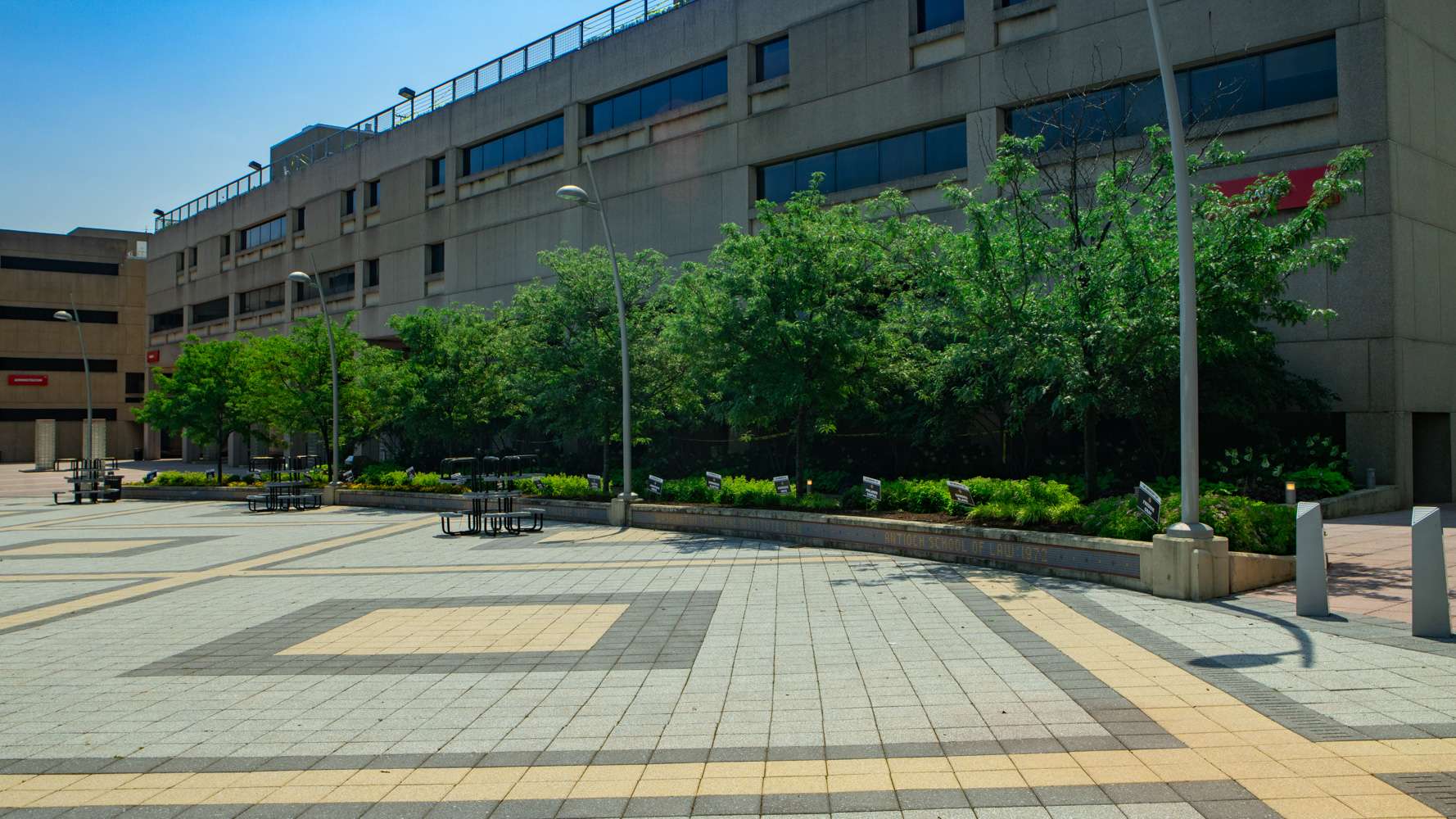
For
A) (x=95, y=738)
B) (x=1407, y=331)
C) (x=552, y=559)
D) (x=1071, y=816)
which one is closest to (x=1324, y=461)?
(x=1407, y=331)

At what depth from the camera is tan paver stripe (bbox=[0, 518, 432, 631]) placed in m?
11.0

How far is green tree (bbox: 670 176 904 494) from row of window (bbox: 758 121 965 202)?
6.61 m

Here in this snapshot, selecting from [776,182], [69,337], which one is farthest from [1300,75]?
[69,337]

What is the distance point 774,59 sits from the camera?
2930 centimetres

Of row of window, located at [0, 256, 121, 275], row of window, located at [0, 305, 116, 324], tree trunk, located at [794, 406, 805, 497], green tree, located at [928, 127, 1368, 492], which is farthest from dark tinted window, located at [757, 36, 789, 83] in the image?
row of window, located at [0, 256, 121, 275]

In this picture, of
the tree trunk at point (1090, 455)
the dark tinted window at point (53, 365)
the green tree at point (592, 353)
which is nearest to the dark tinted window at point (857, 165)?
the green tree at point (592, 353)

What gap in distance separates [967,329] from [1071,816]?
1064 centimetres

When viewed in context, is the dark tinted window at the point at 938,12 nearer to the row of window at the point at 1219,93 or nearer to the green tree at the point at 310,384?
the row of window at the point at 1219,93

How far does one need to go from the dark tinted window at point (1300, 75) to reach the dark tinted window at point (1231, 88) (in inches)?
7.1

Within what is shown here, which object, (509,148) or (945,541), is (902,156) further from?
(509,148)

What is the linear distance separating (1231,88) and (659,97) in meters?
18.7

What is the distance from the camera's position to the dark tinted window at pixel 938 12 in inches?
987

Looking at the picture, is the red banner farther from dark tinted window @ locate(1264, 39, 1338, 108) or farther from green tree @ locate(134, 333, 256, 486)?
green tree @ locate(134, 333, 256, 486)

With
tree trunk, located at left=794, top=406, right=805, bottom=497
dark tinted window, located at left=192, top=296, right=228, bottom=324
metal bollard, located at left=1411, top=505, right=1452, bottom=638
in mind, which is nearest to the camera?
metal bollard, located at left=1411, top=505, right=1452, bottom=638
